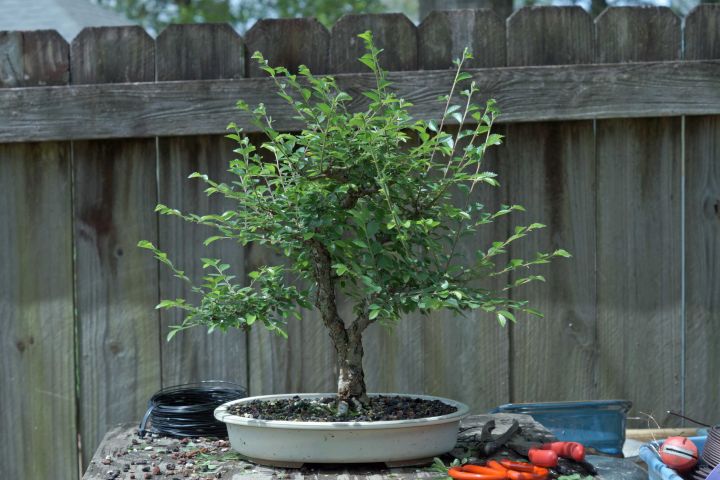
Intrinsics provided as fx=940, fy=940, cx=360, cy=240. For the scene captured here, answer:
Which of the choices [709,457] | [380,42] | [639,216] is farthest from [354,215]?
[639,216]

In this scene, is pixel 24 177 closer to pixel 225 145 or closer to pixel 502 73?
pixel 225 145

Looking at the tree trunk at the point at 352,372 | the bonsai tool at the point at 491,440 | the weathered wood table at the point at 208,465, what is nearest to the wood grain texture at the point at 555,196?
the weathered wood table at the point at 208,465

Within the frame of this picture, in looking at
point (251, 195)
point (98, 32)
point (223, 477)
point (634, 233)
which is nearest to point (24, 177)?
point (98, 32)

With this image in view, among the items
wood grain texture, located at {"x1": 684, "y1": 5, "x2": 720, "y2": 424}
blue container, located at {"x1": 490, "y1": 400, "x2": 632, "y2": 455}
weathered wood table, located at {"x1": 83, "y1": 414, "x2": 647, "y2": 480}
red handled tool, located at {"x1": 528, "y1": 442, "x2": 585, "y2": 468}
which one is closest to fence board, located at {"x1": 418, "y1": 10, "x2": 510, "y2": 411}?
blue container, located at {"x1": 490, "y1": 400, "x2": 632, "y2": 455}

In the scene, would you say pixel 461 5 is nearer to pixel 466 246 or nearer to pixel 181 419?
pixel 466 246

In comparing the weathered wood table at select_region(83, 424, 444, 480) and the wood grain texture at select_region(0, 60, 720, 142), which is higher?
the wood grain texture at select_region(0, 60, 720, 142)

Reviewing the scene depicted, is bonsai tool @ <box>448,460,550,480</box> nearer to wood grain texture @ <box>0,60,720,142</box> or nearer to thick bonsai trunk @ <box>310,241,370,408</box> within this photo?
thick bonsai trunk @ <box>310,241,370,408</box>

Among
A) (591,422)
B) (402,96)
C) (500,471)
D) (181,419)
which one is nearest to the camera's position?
(500,471)

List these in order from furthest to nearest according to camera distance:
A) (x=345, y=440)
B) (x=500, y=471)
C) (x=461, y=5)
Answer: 1. (x=461, y=5)
2. (x=345, y=440)
3. (x=500, y=471)

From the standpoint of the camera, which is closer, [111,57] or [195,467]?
[195,467]

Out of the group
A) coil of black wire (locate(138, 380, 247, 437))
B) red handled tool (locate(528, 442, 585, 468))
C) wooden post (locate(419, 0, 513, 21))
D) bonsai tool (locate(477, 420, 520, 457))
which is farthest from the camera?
wooden post (locate(419, 0, 513, 21))

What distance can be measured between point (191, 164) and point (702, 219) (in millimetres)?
1336

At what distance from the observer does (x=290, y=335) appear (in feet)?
8.05

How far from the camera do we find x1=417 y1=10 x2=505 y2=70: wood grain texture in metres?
2.43
